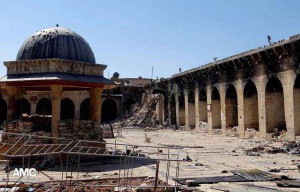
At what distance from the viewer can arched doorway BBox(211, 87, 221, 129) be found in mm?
30531

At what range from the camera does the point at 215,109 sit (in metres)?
30.9

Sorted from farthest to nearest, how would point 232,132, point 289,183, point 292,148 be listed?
point 232,132, point 292,148, point 289,183

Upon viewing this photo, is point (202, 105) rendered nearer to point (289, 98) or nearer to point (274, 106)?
point (274, 106)

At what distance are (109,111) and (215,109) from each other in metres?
19.7

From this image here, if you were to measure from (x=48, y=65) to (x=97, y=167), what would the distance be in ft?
14.9

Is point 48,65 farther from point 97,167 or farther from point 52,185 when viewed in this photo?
point 52,185

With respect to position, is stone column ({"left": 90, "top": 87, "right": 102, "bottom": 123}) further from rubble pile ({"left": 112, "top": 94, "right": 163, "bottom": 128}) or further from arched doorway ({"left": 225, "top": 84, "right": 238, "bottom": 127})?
rubble pile ({"left": 112, "top": 94, "right": 163, "bottom": 128})

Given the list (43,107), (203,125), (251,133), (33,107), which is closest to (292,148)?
(251,133)

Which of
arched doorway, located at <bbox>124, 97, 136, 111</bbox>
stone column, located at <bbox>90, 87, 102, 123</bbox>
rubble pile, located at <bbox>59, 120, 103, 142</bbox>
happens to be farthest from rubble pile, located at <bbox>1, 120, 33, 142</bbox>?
arched doorway, located at <bbox>124, 97, 136, 111</bbox>

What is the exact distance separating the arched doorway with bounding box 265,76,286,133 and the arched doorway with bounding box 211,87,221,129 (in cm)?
769

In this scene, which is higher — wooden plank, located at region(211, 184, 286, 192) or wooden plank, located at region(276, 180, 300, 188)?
wooden plank, located at region(276, 180, 300, 188)

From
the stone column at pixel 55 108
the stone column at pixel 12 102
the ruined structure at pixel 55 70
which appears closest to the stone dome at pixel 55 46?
the ruined structure at pixel 55 70

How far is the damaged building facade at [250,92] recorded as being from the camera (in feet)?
66.9

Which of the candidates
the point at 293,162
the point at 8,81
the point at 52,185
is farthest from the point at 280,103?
the point at 52,185
